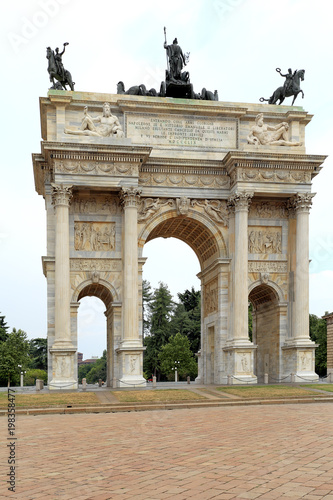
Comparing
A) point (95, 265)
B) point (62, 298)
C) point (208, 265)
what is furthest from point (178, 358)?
point (62, 298)

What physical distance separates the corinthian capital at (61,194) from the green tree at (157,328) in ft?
174

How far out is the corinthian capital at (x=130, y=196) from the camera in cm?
3941

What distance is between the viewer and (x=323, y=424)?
58.2ft

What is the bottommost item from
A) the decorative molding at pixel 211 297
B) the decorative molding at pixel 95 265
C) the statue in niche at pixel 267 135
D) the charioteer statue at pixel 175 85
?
the decorative molding at pixel 211 297

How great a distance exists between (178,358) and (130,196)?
152 ft

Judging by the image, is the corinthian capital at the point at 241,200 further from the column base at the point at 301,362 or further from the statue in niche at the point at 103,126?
the column base at the point at 301,362

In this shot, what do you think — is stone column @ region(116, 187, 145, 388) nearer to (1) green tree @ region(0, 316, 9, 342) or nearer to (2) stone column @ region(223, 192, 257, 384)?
(2) stone column @ region(223, 192, 257, 384)

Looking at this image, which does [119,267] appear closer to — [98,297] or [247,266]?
[98,297]

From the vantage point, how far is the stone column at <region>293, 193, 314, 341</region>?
135 ft

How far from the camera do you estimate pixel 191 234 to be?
150ft

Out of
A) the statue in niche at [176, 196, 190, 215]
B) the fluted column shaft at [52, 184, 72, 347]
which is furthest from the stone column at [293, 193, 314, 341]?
the fluted column shaft at [52, 184, 72, 347]

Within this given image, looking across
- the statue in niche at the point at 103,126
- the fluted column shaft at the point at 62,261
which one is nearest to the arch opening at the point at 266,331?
the fluted column shaft at the point at 62,261

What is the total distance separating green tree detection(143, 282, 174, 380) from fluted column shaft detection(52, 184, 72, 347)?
2028 inches

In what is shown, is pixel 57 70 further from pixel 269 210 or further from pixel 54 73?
pixel 269 210
